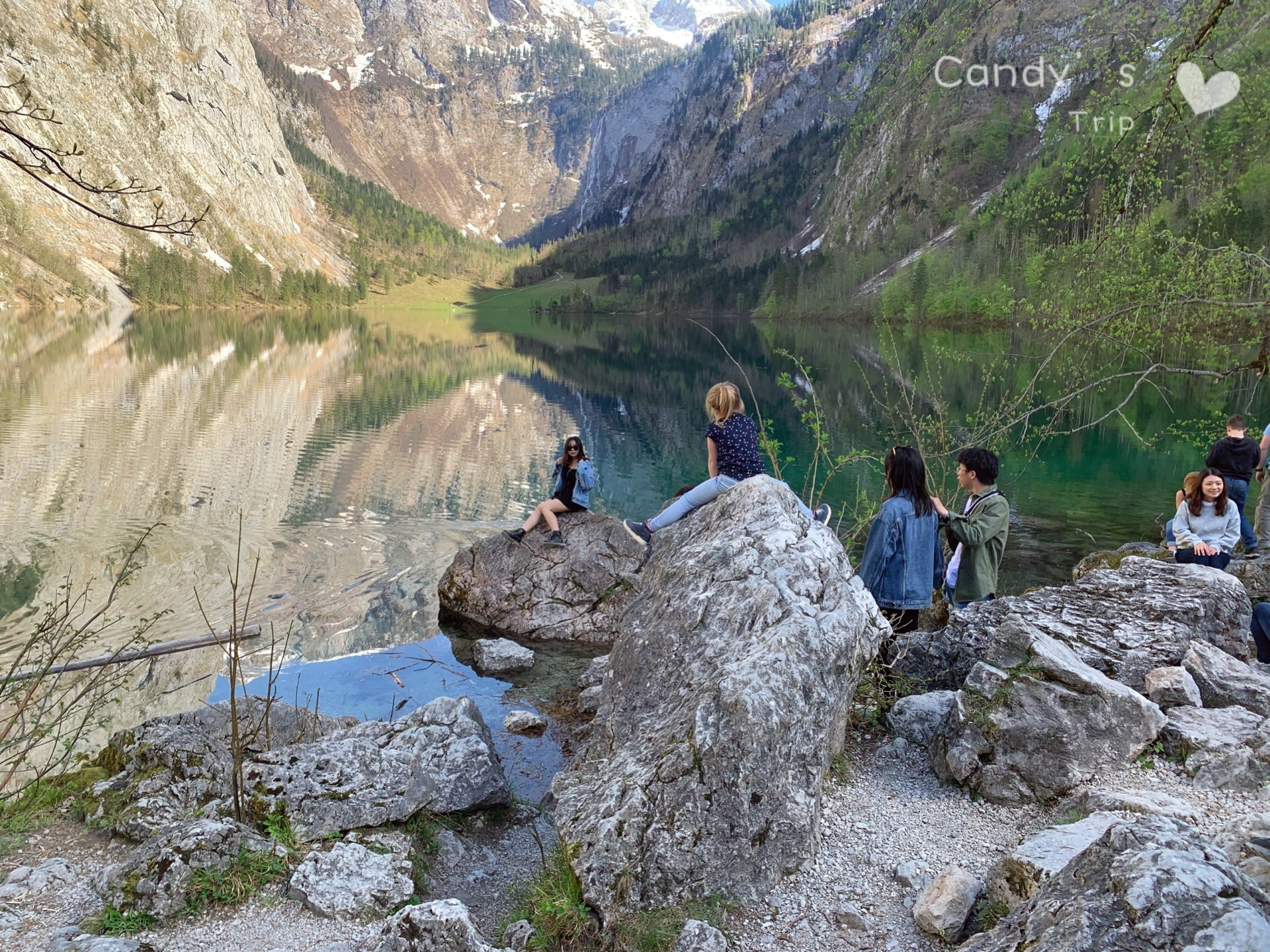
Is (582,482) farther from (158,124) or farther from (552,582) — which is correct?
(158,124)

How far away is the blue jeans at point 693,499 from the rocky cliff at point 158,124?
4051 inches

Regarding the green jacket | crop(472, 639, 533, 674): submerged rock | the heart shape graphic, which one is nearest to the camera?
the heart shape graphic

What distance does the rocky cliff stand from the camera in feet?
355

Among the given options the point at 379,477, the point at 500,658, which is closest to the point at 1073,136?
the point at 379,477

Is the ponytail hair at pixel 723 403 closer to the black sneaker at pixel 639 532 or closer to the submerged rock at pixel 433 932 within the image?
the black sneaker at pixel 639 532

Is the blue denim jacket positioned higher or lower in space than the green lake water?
higher

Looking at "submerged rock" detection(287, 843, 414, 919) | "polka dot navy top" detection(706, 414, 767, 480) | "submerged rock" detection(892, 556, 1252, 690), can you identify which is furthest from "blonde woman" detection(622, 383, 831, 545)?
"submerged rock" detection(287, 843, 414, 919)

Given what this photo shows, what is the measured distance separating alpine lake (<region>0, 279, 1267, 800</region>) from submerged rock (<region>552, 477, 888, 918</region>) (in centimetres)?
256

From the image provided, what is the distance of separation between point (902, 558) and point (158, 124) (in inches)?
6410

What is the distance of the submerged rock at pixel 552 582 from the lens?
37.8ft

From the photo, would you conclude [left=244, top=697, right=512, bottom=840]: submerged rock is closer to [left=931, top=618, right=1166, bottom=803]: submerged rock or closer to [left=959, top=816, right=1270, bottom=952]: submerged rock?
[left=931, top=618, right=1166, bottom=803]: submerged rock

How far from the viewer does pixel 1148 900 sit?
2625 millimetres

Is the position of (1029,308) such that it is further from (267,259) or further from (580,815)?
(267,259)

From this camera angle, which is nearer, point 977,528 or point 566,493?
point 977,528
